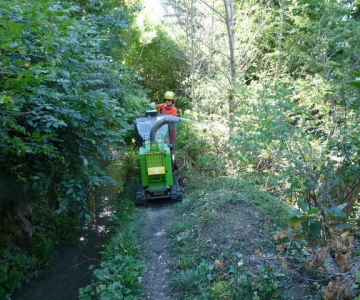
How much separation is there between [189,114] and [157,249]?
6679 millimetres

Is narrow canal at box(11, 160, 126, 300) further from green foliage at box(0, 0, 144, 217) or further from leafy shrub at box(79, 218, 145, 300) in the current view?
green foliage at box(0, 0, 144, 217)

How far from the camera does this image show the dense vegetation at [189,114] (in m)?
3.35

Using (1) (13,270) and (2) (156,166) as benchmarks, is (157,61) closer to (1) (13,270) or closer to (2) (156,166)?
(2) (156,166)

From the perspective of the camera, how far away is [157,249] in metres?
5.64

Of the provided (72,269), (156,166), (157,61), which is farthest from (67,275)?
(157,61)

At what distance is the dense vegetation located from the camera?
3.35 meters

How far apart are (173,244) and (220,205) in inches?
43.5

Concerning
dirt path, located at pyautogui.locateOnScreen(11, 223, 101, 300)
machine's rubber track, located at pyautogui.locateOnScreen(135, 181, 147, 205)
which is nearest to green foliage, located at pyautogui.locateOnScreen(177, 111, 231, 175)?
machine's rubber track, located at pyautogui.locateOnScreen(135, 181, 147, 205)

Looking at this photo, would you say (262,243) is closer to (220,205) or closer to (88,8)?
(220,205)

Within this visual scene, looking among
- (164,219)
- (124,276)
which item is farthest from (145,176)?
(124,276)

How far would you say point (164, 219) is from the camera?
6711mm

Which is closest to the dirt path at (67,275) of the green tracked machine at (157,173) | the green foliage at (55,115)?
the green tracked machine at (157,173)

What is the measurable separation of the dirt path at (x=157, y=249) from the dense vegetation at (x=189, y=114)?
119 cm

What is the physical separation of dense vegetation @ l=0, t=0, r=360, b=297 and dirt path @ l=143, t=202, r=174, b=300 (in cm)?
119
